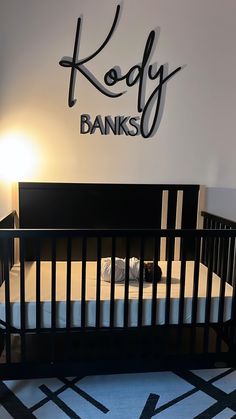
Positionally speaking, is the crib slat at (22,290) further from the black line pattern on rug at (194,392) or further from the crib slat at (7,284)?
the black line pattern on rug at (194,392)

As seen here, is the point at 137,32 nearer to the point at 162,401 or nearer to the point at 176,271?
the point at 176,271

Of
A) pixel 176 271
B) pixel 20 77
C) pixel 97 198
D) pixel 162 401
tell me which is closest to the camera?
pixel 162 401

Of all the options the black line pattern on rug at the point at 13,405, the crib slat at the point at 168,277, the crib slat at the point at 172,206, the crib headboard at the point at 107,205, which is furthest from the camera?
the crib slat at the point at 172,206

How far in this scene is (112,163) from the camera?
266 centimetres

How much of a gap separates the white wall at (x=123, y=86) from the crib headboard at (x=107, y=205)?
0.08m

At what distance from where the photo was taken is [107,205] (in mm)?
2652

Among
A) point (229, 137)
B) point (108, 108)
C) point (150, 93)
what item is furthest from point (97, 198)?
point (229, 137)

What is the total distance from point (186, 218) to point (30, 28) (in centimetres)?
179

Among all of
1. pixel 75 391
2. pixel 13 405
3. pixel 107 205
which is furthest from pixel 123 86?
pixel 13 405

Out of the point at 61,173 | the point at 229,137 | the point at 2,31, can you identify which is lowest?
the point at 61,173

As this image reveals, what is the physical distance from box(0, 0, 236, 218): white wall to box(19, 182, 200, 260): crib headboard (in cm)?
8

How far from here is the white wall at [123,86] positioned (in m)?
2.46

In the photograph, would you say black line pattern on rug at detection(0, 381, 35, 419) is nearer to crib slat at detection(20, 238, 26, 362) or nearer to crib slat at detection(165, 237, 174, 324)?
crib slat at detection(20, 238, 26, 362)

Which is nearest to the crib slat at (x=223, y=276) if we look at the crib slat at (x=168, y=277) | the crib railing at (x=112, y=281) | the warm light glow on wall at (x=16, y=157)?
the crib railing at (x=112, y=281)
